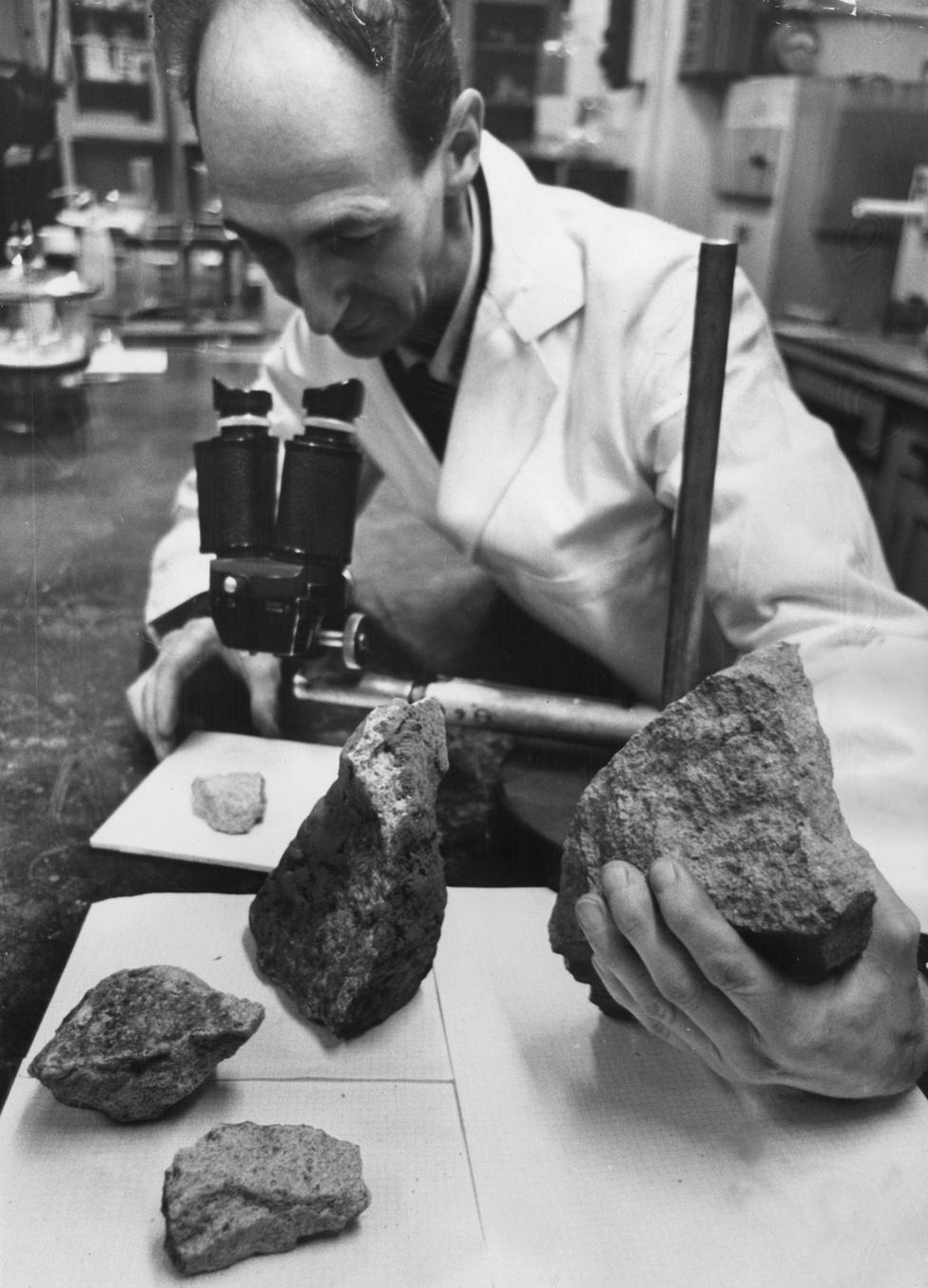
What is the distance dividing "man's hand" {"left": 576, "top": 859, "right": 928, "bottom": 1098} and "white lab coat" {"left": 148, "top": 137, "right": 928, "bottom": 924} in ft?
0.23

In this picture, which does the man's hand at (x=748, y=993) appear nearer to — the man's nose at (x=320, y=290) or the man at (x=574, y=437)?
the man at (x=574, y=437)

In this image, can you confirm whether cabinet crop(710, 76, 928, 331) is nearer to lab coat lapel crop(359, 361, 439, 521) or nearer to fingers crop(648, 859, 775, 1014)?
lab coat lapel crop(359, 361, 439, 521)

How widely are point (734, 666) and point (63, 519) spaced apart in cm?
42

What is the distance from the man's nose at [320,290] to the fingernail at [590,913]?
0.34 m

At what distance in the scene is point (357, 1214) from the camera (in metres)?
0.46

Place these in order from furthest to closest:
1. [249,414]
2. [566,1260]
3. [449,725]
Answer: [449,725] < [249,414] < [566,1260]

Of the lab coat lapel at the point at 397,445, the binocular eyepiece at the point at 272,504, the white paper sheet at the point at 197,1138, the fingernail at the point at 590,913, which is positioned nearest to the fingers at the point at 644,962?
the fingernail at the point at 590,913

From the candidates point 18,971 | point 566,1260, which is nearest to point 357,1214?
point 566,1260

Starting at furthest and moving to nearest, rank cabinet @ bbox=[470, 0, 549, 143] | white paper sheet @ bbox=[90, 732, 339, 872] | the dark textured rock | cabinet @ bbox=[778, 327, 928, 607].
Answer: cabinet @ bbox=[778, 327, 928, 607]
white paper sheet @ bbox=[90, 732, 339, 872]
cabinet @ bbox=[470, 0, 549, 143]
the dark textured rock

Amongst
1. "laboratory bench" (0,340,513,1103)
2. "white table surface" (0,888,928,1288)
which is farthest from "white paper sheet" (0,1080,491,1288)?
"laboratory bench" (0,340,513,1103)

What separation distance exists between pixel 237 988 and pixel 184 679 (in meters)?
0.23

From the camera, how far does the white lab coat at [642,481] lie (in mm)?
570

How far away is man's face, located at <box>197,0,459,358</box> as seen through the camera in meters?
0.45

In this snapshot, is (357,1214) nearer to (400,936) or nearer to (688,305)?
(400,936)
